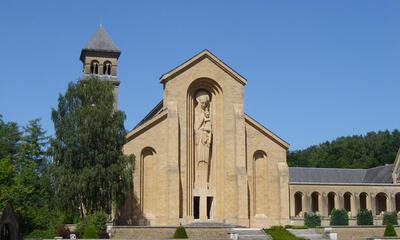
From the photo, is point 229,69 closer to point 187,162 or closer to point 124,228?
point 187,162

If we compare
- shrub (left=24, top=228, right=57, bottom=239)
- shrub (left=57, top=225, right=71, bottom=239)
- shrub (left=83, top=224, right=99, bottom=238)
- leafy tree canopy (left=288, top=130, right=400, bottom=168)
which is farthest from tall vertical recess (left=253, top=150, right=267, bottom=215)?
leafy tree canopy (left=288, top=130, right=400, bottom=168)

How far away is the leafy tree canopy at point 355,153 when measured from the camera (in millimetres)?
103338

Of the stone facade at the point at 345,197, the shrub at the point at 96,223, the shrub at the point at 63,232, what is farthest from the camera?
the stone facade at the point at 345,197

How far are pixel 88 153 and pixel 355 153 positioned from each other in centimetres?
8001

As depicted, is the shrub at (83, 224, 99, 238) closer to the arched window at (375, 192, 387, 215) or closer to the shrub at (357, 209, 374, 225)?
the shrub at (357, 209, 374, 225)

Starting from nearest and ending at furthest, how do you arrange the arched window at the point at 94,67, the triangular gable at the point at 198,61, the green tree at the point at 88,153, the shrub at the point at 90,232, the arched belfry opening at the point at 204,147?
the shrub at the point at 90,232
the green tree at the point at 88,153
the arched belfry opening at the point at 204,147
the triangular gable at the point at 198,61
the arched window at the point at 94,67

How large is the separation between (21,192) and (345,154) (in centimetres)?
8027

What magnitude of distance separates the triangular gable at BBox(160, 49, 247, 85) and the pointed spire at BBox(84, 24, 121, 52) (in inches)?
862

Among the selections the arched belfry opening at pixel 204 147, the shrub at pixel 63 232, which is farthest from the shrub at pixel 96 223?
the arched belfry opening at pixel 204 147

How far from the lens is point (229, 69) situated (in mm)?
Result: 46031

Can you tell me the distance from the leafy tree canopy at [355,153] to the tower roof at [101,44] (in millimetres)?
52918

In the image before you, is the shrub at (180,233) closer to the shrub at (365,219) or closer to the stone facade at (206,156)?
the stone facade at (206,156)

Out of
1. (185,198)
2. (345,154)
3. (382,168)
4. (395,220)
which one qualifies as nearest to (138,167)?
(185,198)

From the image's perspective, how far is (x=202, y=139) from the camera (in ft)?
147
